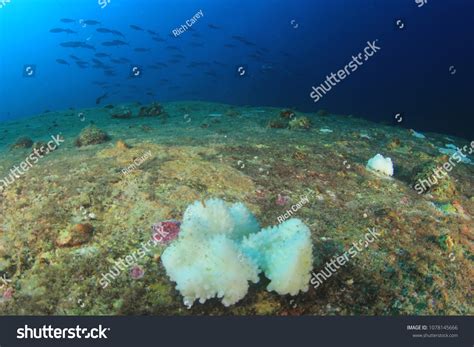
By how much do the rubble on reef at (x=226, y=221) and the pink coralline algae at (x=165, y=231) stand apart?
2 centimetres

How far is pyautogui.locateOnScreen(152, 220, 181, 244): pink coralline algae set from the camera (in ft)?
12.6

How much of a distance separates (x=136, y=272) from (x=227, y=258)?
1.03m

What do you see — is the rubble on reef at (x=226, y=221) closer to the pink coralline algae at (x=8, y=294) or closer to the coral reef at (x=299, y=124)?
the pink coralline algae at (x=8, y=294)

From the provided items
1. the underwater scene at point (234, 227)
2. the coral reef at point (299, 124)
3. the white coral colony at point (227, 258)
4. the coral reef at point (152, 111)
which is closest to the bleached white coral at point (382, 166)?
the underwater scene at point (234, 227)

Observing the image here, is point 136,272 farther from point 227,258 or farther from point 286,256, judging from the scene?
point 286,256

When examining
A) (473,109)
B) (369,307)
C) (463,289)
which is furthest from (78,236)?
(473,109)

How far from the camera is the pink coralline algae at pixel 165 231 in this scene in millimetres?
3844

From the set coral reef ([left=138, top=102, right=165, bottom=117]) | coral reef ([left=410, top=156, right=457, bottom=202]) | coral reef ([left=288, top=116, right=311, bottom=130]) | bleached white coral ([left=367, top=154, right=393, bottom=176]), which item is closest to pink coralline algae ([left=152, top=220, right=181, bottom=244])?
bleached white coral ([left=367, top=154, right=393, bottom=176])

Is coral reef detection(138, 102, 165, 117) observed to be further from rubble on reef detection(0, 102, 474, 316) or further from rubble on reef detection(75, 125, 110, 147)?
rubble on reef detection(0, 102, 474, 316)

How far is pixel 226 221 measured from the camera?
3.34 metres

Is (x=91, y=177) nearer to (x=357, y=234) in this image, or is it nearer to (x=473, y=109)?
(x=357, y=234)

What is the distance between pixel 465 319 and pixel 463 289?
23.3 inches

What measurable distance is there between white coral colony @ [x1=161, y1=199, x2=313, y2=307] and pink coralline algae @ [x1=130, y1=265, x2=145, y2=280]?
0.44 metres

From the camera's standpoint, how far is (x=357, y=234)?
4.23 m
